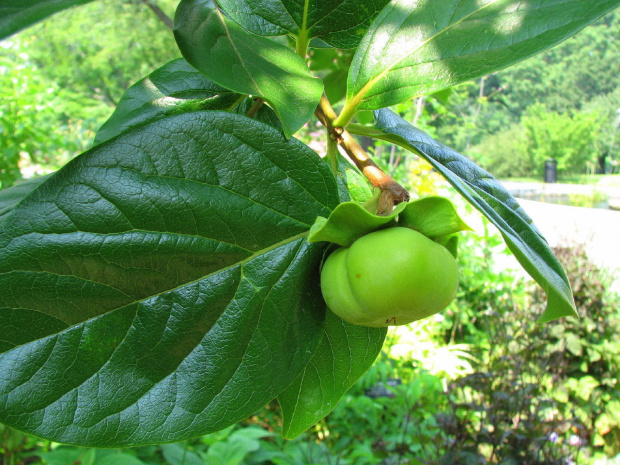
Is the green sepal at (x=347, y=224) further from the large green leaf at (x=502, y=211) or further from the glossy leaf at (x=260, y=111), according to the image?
the glossy leaf at (x=260, y=111)

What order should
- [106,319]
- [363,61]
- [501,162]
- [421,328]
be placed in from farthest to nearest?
[501,162]
[421,328]
[363,61]
[106,319]

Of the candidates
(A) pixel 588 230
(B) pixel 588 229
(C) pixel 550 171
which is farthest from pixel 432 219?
(C) pixel 550 171

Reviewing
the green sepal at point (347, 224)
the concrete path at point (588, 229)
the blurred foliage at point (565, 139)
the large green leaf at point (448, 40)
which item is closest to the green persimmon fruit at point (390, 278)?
the green sepal at point (347, 224)

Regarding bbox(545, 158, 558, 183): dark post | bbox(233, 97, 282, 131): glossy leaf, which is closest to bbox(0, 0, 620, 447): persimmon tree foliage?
bbox(233, 97, 282, 131): glossy leaf

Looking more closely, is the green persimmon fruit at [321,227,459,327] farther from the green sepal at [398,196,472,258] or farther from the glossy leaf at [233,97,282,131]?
the glossy leaf at [233,97,282,131]

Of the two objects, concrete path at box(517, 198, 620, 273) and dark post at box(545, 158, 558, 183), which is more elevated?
concrete path at box(517, 198, 620, 273)

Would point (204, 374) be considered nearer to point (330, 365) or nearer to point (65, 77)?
point (330, 365)

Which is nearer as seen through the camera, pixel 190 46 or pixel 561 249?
pixel 190 46

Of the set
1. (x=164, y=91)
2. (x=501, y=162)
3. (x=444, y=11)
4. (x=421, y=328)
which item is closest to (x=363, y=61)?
(x=444, y=11)
